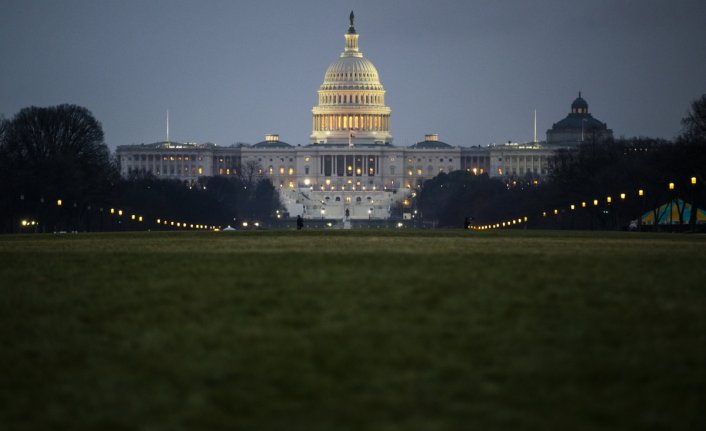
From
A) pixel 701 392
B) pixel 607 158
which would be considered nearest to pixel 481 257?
pixel 701 392

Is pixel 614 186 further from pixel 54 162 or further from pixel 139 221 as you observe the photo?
pixel 54 162

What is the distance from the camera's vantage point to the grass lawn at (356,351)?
40.7 feet

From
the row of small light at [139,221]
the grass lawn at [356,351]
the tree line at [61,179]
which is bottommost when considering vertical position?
the grass lawn at [356,351]

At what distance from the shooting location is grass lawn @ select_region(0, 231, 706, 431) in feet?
40.7

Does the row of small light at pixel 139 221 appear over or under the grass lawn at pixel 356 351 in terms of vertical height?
over

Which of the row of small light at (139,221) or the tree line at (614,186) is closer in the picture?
the tree line at (614,186)

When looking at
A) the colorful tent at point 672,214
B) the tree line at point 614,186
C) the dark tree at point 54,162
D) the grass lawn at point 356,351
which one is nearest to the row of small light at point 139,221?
the dark tree at point 54,162

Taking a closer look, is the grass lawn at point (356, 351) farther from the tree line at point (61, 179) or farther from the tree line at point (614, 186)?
the tree line at point (61, 179)

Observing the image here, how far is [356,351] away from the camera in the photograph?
14758 mm

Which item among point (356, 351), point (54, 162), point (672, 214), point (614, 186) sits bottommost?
point (356, 351)

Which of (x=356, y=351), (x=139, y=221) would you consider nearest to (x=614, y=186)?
(x=139, y=221)

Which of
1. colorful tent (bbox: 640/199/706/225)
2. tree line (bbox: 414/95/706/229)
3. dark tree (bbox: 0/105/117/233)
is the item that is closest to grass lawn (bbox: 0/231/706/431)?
tree line (bbox: 414/95/706/229)

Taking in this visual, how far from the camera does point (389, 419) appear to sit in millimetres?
12016

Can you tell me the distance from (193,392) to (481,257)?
1561cm
